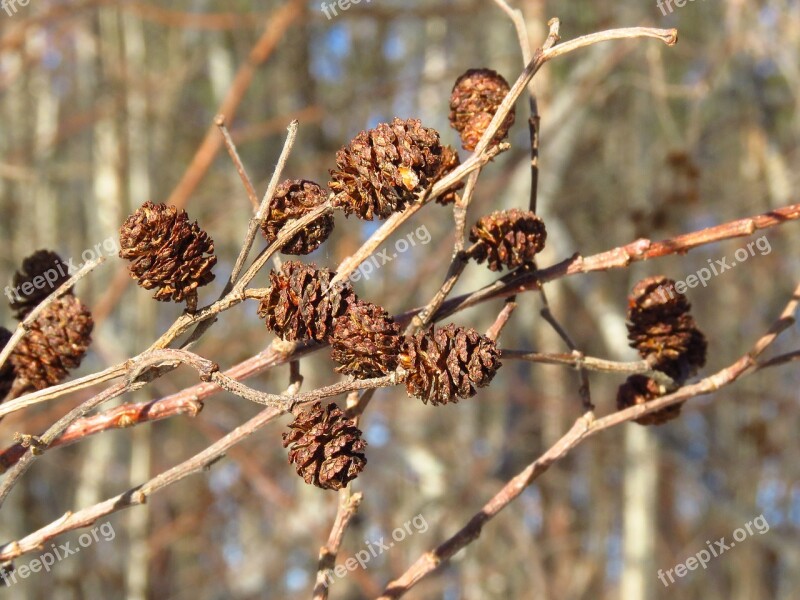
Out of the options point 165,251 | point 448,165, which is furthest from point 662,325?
point 165,251

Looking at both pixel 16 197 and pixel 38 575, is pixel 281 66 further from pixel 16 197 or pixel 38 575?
pixel 38 575

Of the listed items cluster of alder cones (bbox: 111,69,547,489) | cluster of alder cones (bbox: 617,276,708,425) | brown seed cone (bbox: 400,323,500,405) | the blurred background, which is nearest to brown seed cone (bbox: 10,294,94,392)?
cluster of alder cones (bbox: 111,69,547,489)

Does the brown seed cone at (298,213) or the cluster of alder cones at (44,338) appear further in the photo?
the cluster of alder cones at (44,338)

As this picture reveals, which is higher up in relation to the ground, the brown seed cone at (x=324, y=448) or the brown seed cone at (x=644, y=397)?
the brown seed cone at (x=324, y=448)

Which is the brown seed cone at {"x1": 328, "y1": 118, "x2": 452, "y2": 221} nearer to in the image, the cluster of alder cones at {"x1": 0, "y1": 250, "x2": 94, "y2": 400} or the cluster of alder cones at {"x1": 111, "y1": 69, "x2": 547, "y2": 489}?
the cluster of alder cones at {"x1": 111, "y1": 69, "x2": 547, "y2": 489}

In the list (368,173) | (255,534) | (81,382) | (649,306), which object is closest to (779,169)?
(649,306)

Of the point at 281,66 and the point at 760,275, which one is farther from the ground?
the point at 281,66

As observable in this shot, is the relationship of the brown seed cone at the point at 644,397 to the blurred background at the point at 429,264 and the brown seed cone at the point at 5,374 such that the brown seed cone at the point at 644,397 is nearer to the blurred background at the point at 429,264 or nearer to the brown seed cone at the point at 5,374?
the brown seed cone at the point at 5,374

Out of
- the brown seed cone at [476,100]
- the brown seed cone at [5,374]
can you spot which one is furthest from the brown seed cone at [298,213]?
the brown seed cone at [5,374]
